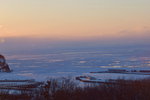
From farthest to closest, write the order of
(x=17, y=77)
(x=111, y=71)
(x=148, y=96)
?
(x=111, y=71), (x=17, y=77), (x=148, y=96)

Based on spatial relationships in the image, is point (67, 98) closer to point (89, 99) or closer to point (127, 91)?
point (89, 99)

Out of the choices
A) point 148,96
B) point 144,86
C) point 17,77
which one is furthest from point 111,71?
point 148,96

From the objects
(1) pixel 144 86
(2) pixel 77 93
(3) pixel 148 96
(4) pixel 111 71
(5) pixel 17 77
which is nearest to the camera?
(3) pixel 148 96

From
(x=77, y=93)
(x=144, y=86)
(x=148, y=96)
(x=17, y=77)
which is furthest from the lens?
(x=17, y=77)

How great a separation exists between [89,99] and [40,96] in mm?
1974

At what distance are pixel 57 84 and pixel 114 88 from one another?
2680 millimetres

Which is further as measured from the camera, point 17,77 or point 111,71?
point 111,71

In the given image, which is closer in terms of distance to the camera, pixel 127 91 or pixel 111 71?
pixel 127 91

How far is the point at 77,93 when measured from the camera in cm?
1119

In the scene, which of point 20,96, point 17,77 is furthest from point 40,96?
point 17,77

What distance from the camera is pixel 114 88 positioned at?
1177 centimetres

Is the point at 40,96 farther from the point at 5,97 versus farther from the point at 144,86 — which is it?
the point at 144,86

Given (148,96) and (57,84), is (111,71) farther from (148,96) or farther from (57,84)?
(148,96)

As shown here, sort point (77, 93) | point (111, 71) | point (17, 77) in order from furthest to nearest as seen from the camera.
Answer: point (111, 71) → point (17, 77) → point (77, 93)
